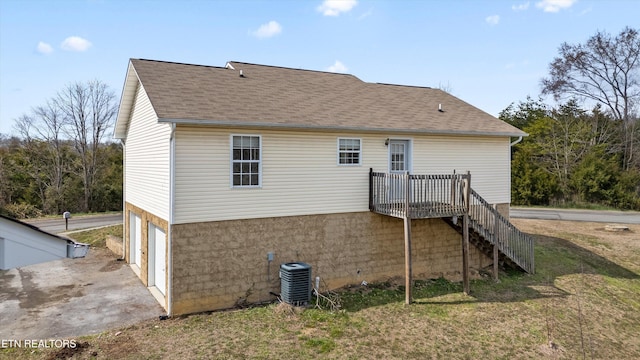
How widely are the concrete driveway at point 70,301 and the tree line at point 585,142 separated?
30286 mm

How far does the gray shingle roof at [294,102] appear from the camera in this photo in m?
10.8

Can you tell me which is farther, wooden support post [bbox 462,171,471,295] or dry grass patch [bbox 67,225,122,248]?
dry grass patch [bbox 67,225,122,248]

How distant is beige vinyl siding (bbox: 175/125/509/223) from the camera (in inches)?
403

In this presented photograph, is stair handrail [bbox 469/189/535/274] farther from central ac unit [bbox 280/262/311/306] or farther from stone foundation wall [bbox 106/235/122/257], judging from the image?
stone foundation wall [bbox 106/235/122/257]

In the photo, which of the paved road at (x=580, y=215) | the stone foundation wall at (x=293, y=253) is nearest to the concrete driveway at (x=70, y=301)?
the stone foundation wall at (x=293, y=253)

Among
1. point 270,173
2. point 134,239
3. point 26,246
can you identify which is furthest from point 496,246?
point 26,246

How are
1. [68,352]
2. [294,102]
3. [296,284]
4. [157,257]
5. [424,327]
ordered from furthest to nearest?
[294,102], [157,257], [296,284], [424,327], [68,352]

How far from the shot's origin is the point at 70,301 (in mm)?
10867

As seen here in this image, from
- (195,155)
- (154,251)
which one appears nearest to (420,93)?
(195,155)

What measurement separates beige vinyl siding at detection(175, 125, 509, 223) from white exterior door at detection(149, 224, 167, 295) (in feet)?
7.60

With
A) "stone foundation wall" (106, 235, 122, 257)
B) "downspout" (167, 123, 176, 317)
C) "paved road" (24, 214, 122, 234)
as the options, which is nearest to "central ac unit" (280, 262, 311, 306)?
"downspout" (167, 123, 176, 317)

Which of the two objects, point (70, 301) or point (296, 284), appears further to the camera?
point (70, 301)

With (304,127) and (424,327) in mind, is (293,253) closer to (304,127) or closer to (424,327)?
(304,127)
